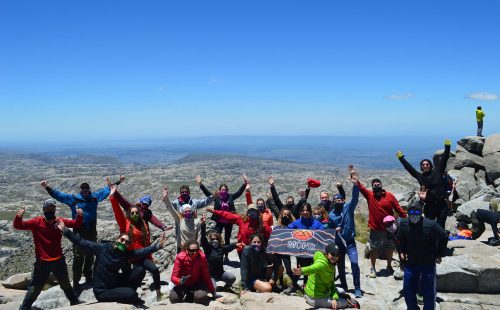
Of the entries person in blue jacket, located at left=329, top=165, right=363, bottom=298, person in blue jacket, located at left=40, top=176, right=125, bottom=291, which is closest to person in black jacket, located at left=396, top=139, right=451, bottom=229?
person in blue jacket, located at left=329, top=165, right=363, bottom=298

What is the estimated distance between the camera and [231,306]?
10.6 meters

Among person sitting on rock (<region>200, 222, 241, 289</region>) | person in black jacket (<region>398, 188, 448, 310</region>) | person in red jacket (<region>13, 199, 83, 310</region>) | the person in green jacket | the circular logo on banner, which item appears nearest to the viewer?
person in black jacket (<region>398, 188, 448, 310</region>)

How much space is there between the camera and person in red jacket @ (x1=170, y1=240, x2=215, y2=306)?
35.3 ft

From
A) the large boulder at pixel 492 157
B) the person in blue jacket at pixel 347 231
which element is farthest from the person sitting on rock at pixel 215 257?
the large boulder at pixel 492 157

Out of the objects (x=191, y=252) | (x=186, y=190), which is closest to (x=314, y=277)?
(x=191, y=252)

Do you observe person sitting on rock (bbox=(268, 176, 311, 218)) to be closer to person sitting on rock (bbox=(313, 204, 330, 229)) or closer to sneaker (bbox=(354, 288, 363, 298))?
person sitting on rock (bbox=(313, 204, 330, 229))

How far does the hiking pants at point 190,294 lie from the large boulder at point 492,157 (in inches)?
994

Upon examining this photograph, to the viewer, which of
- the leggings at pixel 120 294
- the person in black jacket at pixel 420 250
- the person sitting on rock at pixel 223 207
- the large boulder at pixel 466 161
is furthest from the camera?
the large boulder at pixel 466 161

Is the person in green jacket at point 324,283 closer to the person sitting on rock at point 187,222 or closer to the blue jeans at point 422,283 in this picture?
the blue jeans at point 422,283

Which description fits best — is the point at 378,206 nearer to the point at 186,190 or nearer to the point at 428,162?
the point at 428,162

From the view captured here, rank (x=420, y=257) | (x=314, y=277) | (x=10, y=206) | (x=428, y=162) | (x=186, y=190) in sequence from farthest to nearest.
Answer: (x=10, y=206) → (x=186, y=190) → (x=428, y=162) → (x=314, y=277) → (x=420, y=257)

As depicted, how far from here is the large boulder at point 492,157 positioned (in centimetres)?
2681

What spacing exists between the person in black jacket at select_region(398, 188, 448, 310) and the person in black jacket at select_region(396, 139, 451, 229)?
3.27 m

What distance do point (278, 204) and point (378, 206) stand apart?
4338 mm
